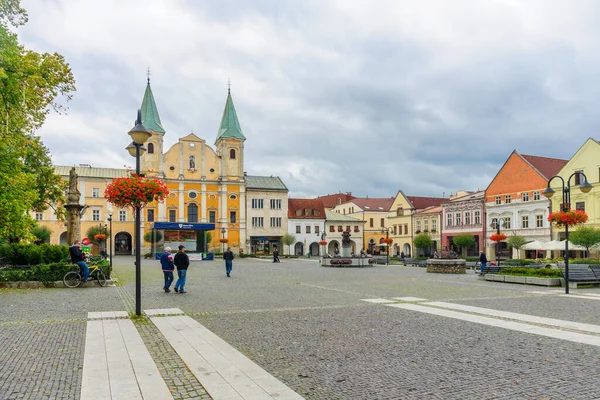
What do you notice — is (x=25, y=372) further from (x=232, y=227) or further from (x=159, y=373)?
(x=232, y=227)

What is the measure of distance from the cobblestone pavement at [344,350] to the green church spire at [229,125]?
64118 millimetres

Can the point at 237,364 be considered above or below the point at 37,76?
below

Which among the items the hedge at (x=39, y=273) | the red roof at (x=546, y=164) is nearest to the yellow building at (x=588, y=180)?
the red roof at (x=546, y=164)

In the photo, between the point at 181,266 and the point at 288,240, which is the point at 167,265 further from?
the point at 288,240

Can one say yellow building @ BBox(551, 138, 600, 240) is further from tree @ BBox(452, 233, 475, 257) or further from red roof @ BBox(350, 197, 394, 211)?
red roof @ BBox(350, 197, 394, 211)

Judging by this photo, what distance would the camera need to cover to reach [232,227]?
73.9 m

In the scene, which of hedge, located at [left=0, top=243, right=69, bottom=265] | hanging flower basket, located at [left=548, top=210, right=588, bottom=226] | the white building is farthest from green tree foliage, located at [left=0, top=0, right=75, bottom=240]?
the white building

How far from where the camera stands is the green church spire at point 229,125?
76.8 meters

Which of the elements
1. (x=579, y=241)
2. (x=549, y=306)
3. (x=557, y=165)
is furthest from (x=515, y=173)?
(x=549, y=306)

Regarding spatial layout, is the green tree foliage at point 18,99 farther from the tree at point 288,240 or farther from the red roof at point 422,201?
the red roof at point 422,201

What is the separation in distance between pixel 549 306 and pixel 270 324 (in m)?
8.17

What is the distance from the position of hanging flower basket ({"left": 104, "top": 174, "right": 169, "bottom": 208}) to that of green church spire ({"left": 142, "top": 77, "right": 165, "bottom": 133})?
207ft

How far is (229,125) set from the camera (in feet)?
255

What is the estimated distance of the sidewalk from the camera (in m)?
5.55
